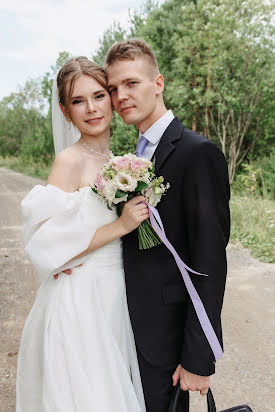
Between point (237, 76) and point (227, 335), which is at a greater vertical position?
point (237, 76)

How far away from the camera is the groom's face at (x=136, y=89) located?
207 centimetres

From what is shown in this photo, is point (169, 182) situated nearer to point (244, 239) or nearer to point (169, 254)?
point (169, 254)

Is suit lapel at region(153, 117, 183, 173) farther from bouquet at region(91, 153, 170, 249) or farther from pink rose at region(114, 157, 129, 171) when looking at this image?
pink rose at region(114, 157, 129, 171)

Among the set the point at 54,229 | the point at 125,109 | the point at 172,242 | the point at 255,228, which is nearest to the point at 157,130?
the point at 125,109

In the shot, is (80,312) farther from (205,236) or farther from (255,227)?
(255,227)

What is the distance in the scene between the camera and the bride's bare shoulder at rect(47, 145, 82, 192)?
2.11 m

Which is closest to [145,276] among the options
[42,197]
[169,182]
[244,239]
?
[169,182]

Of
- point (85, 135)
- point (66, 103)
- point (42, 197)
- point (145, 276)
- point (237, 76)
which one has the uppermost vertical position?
point (237, 76)

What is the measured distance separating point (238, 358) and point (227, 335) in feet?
1.48

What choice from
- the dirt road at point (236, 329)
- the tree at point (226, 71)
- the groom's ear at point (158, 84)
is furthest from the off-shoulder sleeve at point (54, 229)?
the tree at point (226, 71)

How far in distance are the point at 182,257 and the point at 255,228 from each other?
661 cm

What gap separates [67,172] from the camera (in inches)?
84.0

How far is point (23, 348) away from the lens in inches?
91.3

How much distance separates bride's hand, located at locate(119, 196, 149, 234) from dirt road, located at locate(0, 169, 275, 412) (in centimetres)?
216
